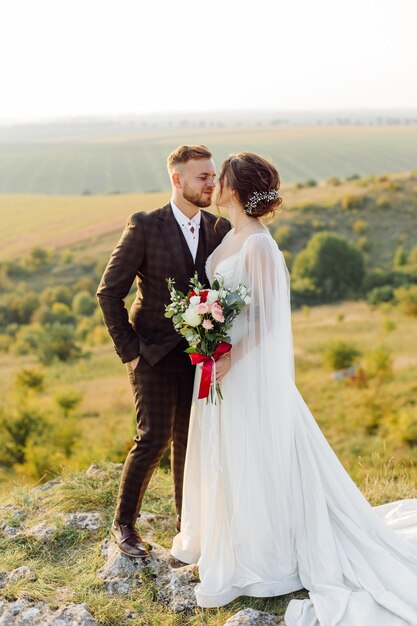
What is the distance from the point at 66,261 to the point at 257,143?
2534 inches

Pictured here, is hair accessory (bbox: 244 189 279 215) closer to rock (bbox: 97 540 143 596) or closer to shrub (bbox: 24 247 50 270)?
rock (bbox: 97 540 143 596)

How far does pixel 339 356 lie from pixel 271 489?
31.9 metres

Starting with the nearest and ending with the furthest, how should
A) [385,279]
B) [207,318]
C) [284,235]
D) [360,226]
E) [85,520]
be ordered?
[207,318], [85,520], [385,279], [284,235], [360,226]

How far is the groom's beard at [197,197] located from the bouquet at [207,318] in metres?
0.45

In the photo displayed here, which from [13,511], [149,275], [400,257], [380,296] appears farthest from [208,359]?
[400,257]

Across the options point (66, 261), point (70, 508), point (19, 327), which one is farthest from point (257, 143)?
point (70, 508)

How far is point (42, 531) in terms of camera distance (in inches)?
172

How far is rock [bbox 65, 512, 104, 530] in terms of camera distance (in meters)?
4.45

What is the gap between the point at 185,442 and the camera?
163 inches

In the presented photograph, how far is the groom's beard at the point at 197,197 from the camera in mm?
3682

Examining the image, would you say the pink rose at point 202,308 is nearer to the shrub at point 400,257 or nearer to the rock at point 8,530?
the rock at point 8,530

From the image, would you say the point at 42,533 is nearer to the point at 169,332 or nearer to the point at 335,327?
the point at 169,332

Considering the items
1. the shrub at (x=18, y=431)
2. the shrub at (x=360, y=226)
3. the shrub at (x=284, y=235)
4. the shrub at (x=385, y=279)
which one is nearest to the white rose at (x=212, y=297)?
the shrub at (x=18, y=431)

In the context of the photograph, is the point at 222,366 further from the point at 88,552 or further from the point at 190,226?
the point at 88,552
